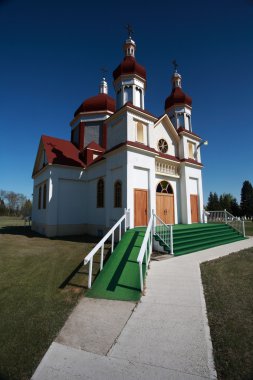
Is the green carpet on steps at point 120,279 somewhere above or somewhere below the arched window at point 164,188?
below

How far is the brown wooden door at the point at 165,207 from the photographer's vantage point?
14516 millimetres

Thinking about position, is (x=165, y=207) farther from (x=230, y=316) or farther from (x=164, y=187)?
(x=230, y=316)

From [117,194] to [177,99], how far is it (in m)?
11.1

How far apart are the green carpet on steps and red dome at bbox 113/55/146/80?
12218mm

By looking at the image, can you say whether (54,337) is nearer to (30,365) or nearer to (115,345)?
(30,365)

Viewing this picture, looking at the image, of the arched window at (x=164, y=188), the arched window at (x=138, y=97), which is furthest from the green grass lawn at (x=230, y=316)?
the arched window at (x=138, y=97)

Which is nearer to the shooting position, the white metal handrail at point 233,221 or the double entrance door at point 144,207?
the double entrance door at point 144,207

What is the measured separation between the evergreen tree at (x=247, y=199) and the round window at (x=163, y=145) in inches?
2067

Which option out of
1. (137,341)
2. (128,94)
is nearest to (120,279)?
(137,341)

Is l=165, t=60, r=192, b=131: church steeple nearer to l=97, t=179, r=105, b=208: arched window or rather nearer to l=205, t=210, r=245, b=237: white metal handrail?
l=205, t=210, r=245, b=237: white metal handrail

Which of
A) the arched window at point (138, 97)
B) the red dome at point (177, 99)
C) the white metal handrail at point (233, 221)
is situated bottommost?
the white metal handrail at point (233, 221)

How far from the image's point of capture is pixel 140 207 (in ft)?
41.2

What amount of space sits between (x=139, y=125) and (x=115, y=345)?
1260 centimetres

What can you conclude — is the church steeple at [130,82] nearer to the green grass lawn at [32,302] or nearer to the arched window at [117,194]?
the arched window at [117,194]
